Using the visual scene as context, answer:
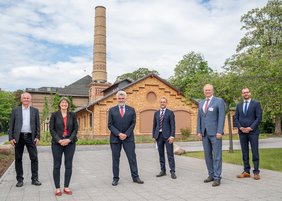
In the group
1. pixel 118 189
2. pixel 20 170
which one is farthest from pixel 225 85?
pixel 20 170

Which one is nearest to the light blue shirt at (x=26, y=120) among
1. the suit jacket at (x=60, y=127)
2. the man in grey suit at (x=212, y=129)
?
the suit jacket at (x=60, y=127)

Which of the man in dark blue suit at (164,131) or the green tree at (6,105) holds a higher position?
the green tree at (6,105)

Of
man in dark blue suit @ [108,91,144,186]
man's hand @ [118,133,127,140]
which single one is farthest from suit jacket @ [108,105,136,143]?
man's hand @ [118,133,127,140]

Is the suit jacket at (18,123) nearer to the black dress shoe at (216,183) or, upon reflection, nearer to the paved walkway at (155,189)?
the paved walkway at (155,189)

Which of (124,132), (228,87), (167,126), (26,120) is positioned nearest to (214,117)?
(167,126)

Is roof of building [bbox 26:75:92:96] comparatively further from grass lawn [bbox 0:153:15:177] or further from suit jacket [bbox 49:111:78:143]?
suit jacket [bbox 49:111:78:143]

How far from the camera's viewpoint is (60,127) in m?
6.54

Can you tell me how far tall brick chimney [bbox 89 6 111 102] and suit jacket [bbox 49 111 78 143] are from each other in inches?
1750

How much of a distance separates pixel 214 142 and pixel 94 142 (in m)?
20.2

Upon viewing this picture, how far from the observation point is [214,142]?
7.47 meters

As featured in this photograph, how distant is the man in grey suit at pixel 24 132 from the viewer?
24.2 feet

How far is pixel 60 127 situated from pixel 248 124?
14.8 feet

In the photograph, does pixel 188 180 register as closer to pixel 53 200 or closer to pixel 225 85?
pixel 53 200

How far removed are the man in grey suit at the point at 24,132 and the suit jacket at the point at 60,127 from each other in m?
1.17
